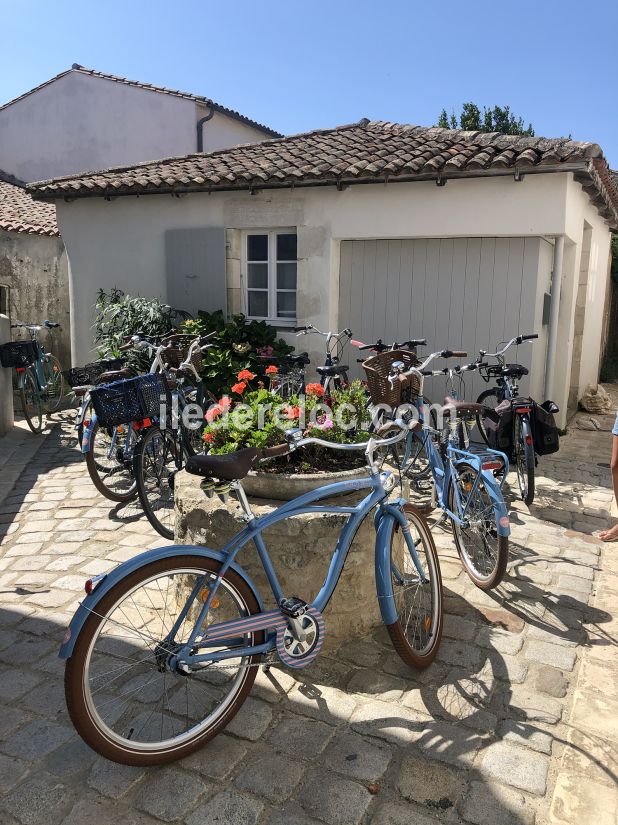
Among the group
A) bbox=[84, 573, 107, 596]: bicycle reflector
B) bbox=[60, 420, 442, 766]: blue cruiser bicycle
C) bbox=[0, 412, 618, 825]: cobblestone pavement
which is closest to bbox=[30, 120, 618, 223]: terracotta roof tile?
bbox=[0, 412, 618, 825]: cobblestone pavement

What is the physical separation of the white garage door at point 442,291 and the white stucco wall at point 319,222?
17 cm

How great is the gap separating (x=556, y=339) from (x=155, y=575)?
23.9 feet

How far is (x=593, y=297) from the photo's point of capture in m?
11.0

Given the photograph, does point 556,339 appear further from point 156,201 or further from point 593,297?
point 156,201

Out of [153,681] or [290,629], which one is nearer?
[290,629]

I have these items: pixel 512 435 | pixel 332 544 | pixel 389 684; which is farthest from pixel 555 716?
pixel 512 435

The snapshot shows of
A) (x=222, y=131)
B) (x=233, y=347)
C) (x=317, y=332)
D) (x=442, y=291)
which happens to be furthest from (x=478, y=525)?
(x=222, y=131)

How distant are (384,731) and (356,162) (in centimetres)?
665

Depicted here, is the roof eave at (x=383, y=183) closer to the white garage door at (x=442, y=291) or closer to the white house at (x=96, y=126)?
the white garage door at (x=442, y=291)

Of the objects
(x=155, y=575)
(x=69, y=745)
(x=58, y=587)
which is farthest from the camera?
(x=58, y=587)

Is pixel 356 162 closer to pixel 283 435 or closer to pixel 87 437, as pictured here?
pixel 87 437

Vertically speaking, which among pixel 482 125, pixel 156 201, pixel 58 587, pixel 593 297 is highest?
pixel 482 125

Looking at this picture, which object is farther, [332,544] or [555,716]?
[332,544]

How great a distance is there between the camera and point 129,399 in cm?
504
